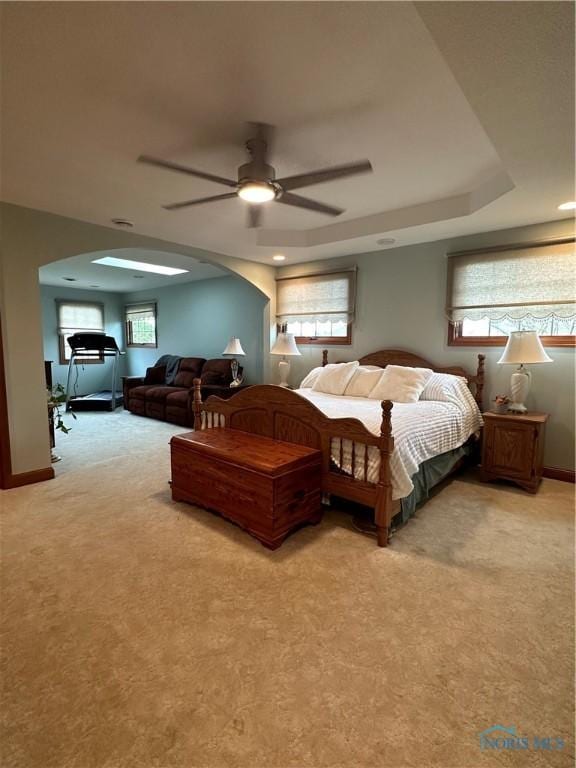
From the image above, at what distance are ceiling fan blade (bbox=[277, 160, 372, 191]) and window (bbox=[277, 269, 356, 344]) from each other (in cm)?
271

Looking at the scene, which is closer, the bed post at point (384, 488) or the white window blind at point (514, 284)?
the bed post at point (384, 488)

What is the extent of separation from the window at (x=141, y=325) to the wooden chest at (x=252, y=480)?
582 centimetres

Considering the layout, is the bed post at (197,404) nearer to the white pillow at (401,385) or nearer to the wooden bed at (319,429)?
the wooden bed at (319,429)

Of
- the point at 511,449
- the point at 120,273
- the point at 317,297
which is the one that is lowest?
the point at 511,449

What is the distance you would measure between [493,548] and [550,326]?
2.27 meters

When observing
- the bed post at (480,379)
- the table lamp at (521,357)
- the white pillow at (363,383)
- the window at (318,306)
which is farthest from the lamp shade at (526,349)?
the window at (318,306)

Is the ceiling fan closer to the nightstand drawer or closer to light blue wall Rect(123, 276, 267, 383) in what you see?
the nightstand drawer

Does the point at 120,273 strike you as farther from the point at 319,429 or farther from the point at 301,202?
the point at 319,429

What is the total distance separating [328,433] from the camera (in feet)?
8.59

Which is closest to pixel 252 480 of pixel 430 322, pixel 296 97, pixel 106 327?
pixel 296 97

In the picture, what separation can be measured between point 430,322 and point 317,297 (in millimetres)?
1617

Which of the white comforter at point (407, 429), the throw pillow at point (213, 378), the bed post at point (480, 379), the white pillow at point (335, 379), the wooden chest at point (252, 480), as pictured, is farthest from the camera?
the throw pillow at point (213, 378)

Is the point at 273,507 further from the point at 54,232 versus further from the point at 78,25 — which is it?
the point at 54,232

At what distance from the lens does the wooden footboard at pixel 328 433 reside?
2354 mm
